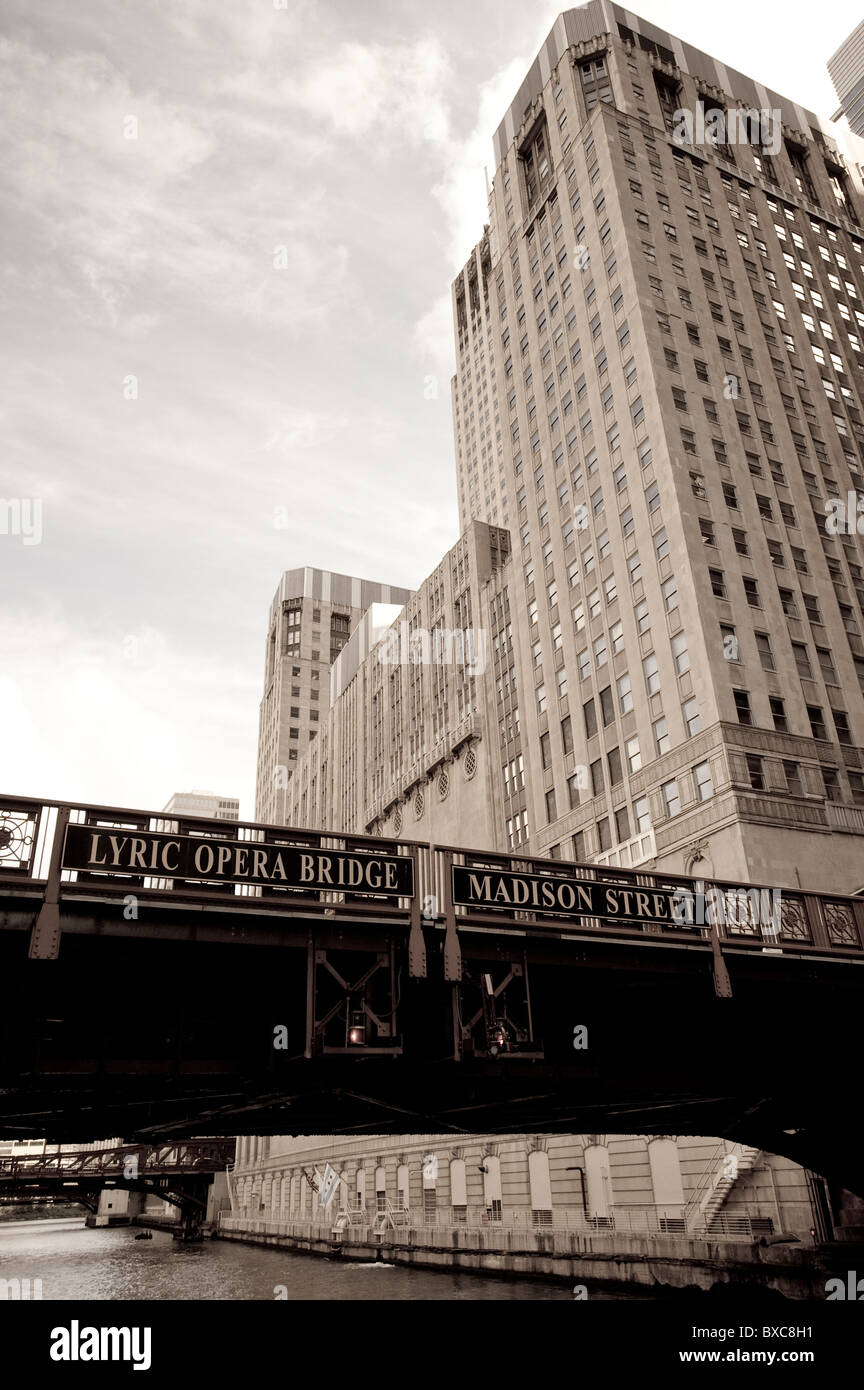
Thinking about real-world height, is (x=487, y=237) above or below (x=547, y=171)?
above

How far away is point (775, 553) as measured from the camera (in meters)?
60.2

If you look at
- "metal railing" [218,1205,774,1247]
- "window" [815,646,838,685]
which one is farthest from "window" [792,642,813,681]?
"metal railing" [218,1205,774,1247]

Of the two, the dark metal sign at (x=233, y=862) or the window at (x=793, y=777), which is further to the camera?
the window at (x=793, y=777)

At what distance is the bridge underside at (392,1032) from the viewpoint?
55.0 feet

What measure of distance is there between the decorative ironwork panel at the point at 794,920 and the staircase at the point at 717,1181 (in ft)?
73.6

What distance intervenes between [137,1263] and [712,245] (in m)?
88.4

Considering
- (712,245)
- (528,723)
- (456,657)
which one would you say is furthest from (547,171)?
(528,723)

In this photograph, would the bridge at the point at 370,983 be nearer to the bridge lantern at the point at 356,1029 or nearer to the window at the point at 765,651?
the bridge lantern at the point at 356,1029

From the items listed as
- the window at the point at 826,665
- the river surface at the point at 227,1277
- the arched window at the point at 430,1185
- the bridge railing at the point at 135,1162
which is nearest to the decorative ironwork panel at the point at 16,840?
the river surface at the point at 227,1277

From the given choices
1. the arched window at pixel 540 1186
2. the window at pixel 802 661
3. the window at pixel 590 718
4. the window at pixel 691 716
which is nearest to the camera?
the arched window at pixel 540 1186

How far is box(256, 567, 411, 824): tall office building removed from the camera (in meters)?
155

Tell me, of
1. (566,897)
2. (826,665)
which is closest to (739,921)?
(566,897)

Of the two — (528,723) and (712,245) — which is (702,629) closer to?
(528,723)

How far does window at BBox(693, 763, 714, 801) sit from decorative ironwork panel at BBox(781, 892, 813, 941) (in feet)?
92.3
